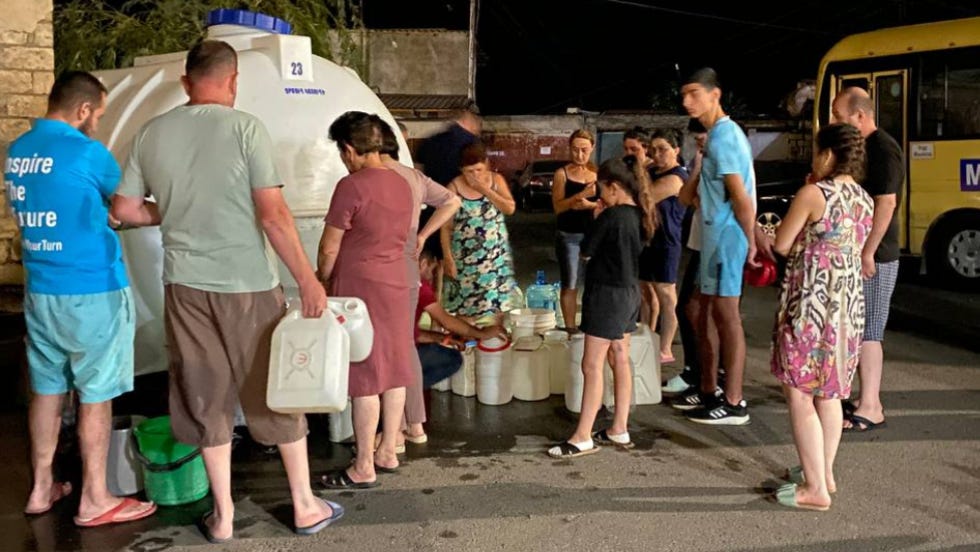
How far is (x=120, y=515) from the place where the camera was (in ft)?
12.5

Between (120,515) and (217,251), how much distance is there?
1.31 meters

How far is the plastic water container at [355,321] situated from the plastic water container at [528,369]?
6.17 ft

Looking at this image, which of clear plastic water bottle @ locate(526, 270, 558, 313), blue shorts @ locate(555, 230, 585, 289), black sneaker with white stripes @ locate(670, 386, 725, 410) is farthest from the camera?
clear plastic water bottle @ locate(526, 270, 558, 313)

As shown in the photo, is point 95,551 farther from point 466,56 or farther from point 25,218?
point 466,56

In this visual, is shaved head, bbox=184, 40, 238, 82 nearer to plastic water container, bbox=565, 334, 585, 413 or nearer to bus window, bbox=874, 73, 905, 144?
plastic water container, bbox=565, 334, 585, 413

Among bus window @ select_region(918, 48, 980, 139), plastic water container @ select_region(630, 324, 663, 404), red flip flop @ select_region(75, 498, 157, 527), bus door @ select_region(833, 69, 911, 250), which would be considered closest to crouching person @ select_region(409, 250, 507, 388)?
plastic water container @ select_region(630, 324, 663, 404)

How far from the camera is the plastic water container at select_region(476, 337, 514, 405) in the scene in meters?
5.47

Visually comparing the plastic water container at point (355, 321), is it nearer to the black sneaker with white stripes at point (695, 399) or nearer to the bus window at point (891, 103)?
the black sneaker with white stripes at point (695, 399)

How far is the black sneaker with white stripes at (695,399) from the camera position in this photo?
523cm

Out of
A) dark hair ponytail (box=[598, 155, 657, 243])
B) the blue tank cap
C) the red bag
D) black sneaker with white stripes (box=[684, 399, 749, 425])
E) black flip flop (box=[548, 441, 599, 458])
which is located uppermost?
the blue tank cap

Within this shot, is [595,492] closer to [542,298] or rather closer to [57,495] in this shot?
[57,495]

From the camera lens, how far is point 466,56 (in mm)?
26875

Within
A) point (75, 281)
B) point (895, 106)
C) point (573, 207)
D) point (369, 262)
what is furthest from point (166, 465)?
point (895, 106)

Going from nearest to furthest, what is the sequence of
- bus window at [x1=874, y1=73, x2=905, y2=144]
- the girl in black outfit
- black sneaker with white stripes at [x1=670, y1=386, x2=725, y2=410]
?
the girl in black outfit
black sneaker with white stripes at [x1=670, y1=386, x2=725, y2=410]
bus window at [x1=874, y1=73, x2=905, y2=144]
